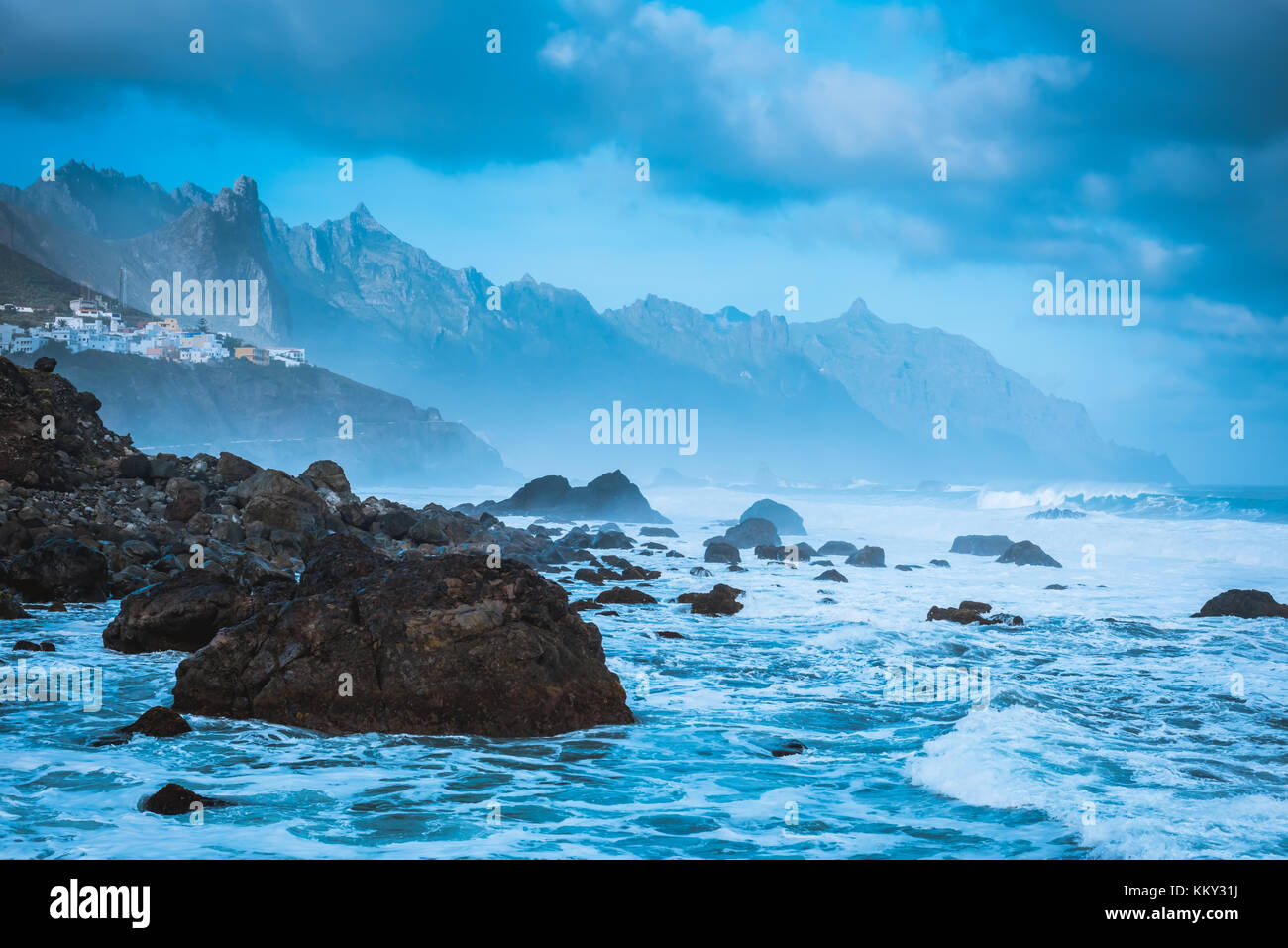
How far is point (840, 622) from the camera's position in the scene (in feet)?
69.9

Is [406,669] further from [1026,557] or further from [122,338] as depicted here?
[122,338]

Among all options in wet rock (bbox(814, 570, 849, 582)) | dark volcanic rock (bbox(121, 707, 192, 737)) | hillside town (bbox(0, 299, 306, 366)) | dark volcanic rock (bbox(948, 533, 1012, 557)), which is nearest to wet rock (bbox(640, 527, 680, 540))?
dark volcanic rock (bbox(948, 533, 1012, 557))

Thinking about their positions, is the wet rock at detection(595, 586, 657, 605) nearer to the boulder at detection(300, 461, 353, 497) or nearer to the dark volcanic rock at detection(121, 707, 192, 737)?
the boulder at detection(300, 461, 353, 497)

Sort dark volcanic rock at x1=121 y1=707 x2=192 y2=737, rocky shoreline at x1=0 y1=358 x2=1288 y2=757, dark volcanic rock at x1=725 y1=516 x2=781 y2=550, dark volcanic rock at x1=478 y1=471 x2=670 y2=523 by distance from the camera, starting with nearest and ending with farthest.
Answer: dark volcanic rock at x1=121 y1=707 x2=192 y2=737
rocky shoreline at x1=0 y1=358 x2=1288 y2=757
dark volcanic rock at x1=725 y1=516 x2=781 y2=550
dark volcanic rock at x1=478 y1=471 x2=670 y2=523

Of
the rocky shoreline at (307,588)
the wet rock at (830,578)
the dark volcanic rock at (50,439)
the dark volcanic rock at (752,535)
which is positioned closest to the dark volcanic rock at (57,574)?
the rocky shoreline at (307,588)

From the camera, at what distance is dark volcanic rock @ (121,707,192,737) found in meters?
9.91

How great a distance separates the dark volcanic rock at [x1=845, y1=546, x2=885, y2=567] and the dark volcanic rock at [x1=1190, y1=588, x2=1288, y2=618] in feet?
47.9

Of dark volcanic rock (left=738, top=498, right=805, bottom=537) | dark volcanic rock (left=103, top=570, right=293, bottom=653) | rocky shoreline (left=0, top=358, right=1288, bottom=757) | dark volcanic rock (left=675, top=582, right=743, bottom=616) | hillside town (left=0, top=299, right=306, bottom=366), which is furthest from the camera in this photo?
hillside town (left=0, top=299, right=306, bottom=366)

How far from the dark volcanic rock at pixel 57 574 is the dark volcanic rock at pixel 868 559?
27195 mm

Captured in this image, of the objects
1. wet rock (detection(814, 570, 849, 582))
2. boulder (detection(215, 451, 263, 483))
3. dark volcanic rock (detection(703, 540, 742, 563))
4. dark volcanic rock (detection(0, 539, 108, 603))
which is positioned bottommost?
wet rock (detection(814, 570, 849, 582))
